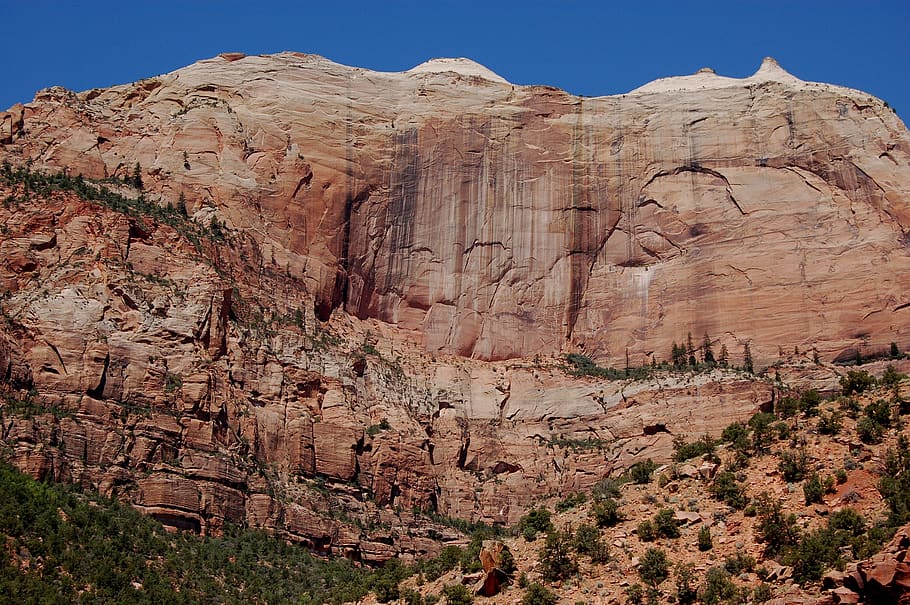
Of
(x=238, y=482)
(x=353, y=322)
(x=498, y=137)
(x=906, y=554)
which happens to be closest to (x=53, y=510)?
A: (x=238, y=482)

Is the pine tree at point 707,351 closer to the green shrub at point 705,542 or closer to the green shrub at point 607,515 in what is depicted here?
the green shrub at point 607,515

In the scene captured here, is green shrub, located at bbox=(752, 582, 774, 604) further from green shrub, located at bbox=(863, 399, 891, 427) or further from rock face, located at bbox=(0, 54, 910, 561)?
rock face, located at bbox=(0, 54, 910, 561)

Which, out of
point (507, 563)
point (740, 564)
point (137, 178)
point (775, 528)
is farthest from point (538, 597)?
point (137, 178)

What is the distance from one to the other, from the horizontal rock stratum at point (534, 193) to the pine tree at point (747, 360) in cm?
81

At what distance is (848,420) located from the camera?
4691 cm

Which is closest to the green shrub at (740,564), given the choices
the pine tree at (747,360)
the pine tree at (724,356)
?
the pine tree at (747,360)

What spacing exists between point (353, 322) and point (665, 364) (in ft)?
66.5

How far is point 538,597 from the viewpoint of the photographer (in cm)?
4241

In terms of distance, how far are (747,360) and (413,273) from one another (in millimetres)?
22816

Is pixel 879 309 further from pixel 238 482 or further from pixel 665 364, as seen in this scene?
pixel 238 482

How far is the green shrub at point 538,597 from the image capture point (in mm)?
42219

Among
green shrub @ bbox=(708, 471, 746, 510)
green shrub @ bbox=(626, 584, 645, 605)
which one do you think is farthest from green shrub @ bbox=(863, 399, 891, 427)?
green shrub @ bbox=(626, 584, 645, 605)

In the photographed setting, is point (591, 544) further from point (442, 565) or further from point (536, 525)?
point (442, 565)

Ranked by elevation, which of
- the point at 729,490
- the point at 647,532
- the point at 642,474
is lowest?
the point at 647,532
